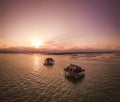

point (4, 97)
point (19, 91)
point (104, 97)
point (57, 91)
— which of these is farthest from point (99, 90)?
point (4, 97)

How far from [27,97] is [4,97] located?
6.68 metres

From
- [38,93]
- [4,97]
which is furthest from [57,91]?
[4,97]

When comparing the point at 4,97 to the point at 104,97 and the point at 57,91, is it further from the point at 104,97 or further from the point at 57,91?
the point at 104,97

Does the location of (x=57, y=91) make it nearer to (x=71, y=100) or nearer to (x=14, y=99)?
(x=71, y=100)

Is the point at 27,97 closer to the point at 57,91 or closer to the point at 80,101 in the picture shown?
the point at 57,91

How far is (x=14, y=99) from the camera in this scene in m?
34.4

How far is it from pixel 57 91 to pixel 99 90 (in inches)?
568

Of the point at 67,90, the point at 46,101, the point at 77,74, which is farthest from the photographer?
the point at 77,74

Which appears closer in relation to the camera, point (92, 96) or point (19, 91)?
point (92, 96)

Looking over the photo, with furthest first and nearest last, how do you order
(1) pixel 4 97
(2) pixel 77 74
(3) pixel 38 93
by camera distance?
(2) pixel 77 74 < (3) pixel 38 93 < (1) pixel 4 97

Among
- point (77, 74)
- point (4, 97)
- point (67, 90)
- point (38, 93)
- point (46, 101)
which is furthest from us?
point (77, 74)

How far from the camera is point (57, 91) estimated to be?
40.9m

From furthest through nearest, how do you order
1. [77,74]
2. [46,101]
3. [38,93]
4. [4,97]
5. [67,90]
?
1. [77,74]
2. [67,90]
3. [38,93]
4. [4,97]
5. [46,101]

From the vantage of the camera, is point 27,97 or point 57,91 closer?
point 27,97
